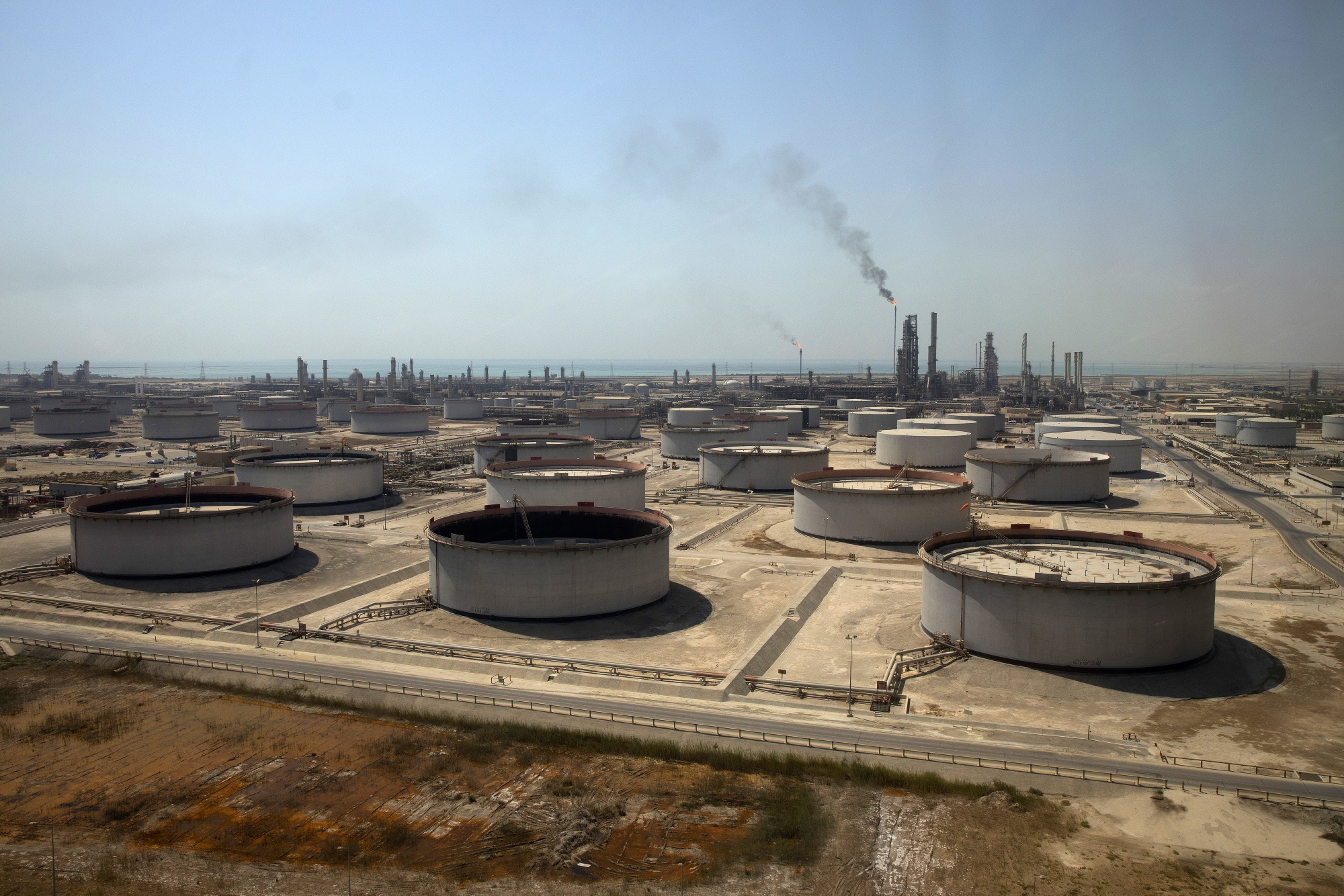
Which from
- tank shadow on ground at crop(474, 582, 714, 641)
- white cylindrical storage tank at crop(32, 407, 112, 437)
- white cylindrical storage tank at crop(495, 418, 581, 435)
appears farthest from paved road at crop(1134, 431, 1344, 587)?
white cylindrical storage tank at crop(32, 407, 112, 437)

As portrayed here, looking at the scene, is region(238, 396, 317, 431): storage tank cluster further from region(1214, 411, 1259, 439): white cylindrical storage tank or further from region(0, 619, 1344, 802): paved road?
region(1214, 411, 1259, 439): white cylindrical storage tank

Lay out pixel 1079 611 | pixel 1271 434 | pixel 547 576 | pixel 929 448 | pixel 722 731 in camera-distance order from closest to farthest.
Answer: pixel 722 731, pixel 1079 611, pixel 547 576, pixel 929 448, pixel 1271 434

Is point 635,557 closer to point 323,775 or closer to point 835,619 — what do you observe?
point 835,619

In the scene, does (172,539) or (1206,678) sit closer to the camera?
(1206,678)

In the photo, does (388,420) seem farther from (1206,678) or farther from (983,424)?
(1206,678)

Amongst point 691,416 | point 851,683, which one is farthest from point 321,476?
point 691,416

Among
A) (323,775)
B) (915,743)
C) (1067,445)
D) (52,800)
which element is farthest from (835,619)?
(1067,445)
